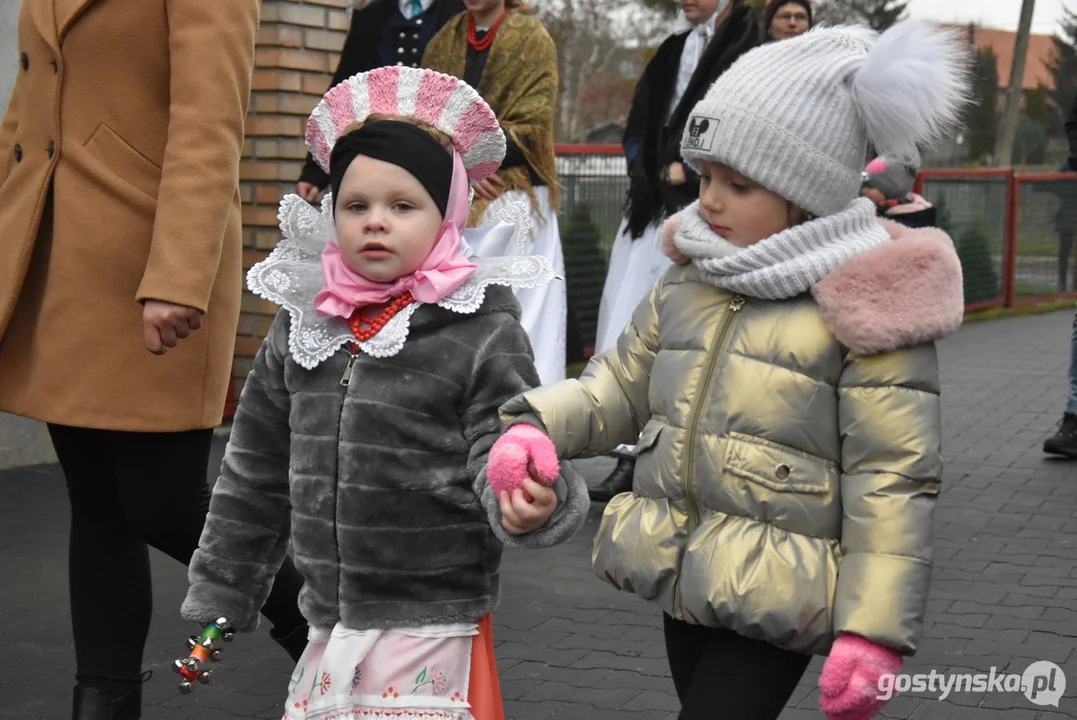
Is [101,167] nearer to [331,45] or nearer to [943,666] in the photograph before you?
[943,666]

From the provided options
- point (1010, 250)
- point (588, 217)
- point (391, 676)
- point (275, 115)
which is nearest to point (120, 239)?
point (391, 676)

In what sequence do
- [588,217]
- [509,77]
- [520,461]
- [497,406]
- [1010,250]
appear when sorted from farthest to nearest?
[1010,250] < [588,217] < [509,77] < [497,406] < [520,461]

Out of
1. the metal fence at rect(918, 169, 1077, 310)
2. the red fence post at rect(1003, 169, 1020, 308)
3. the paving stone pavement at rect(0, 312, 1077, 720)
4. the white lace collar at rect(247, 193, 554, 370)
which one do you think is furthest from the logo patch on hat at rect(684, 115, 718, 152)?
the red fence post at rect(1003, 169, 1020, 308)

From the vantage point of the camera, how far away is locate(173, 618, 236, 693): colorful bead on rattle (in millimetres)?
2969

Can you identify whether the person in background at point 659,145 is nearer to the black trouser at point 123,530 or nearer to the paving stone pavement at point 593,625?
the paving stone pavement at point 593,625

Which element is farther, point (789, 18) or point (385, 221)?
point (789, 18)

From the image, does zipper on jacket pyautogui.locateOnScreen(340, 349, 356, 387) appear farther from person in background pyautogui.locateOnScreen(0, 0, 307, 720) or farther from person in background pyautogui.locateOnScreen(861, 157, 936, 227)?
person in background pyautogui.locateOnScreen(861, 157, 936, 227)

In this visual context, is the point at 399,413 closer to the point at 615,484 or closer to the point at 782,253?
the point at 782,253

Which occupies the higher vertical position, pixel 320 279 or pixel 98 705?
pixel 320 279

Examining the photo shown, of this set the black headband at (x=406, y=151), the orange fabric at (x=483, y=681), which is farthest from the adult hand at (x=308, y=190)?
the orange fabric at (x=483, y=681)

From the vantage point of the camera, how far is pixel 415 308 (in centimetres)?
297

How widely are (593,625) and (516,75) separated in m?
2.11

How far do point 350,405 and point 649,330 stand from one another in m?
0.61

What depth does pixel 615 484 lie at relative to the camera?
20.2 feet
